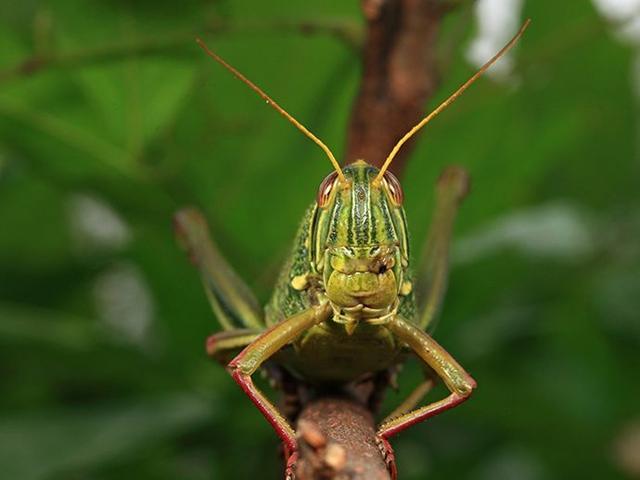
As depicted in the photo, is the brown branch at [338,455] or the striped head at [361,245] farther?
the striped head at [361,245]

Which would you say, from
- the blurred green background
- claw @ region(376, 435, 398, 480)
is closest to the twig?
the blurred green background

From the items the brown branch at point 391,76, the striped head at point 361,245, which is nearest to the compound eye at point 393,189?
the striped head at point 361,245

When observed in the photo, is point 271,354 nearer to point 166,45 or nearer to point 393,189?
point 393,189

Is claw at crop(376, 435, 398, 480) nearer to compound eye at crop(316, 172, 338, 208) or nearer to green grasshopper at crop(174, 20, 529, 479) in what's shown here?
green grasshopper at crop(174, 20, 529, 479)

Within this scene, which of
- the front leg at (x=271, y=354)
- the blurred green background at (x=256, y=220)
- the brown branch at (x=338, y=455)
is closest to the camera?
the brown branch at (x=338, y=455)

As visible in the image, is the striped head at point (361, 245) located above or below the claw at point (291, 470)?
above

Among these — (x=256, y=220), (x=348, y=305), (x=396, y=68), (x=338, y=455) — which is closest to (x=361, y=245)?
(x=348, y=305)

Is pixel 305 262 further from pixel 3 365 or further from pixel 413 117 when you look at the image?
pixel 3 365

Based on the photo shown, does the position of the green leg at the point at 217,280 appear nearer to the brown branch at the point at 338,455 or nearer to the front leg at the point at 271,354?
the front leg at the point at 271,354

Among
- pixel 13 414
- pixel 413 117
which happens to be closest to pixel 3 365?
pixel 13 414
